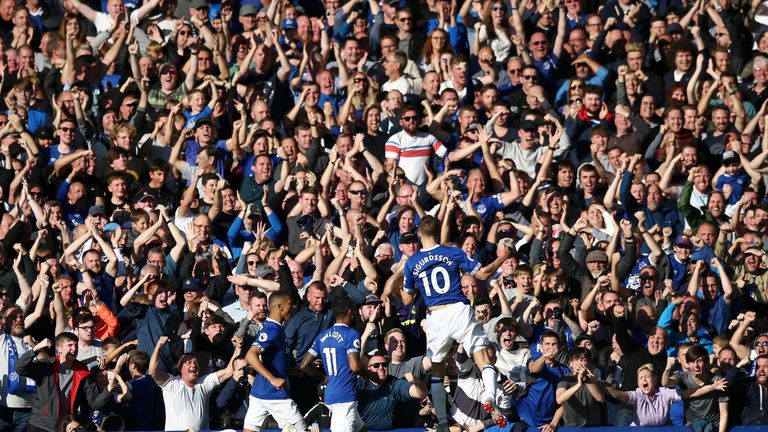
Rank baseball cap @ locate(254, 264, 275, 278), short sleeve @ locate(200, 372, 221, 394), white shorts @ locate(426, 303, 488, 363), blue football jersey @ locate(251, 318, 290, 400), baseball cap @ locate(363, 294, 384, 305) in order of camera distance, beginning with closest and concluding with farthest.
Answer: blue football jersey @ locate(251, 318, 290, 400)
white shorts @ locate(426, 303, 488, 363)
short sleeve @ locate(200, 372, 221, 394)
baseball cap @ locate(363, 294, 384, 305)
baseball cap @ locate(254, 264, 275, 278)

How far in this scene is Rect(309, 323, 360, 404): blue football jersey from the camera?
626 inches

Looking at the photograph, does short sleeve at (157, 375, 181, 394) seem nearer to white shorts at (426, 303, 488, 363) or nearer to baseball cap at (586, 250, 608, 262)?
white shorts at (426, 303, 488, 363)

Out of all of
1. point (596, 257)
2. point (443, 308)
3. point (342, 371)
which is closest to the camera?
point (342, 371)

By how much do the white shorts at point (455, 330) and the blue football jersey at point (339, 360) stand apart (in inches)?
31.2

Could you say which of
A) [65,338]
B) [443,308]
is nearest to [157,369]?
[65,338]

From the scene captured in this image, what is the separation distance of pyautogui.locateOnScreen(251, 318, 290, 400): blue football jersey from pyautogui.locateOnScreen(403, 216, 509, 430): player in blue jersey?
1439 mm

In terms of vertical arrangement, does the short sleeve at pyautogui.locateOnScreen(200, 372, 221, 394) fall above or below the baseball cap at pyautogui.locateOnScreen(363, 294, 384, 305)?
below

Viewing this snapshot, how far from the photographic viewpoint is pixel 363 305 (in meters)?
17.4

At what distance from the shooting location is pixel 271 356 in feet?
52.0

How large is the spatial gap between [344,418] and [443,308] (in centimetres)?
144

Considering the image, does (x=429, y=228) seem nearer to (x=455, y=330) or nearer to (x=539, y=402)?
(x=455, y=330)

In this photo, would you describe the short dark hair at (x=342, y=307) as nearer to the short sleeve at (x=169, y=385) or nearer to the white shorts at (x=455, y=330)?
the white shorts at (x=455, y=330)

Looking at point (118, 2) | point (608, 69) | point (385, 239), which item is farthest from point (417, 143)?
point (118, 2)

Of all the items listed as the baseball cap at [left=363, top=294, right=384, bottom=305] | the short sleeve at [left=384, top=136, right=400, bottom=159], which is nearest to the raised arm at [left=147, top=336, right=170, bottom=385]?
the baseball cap at [left=363, top=294, right=384, bottom=305]
